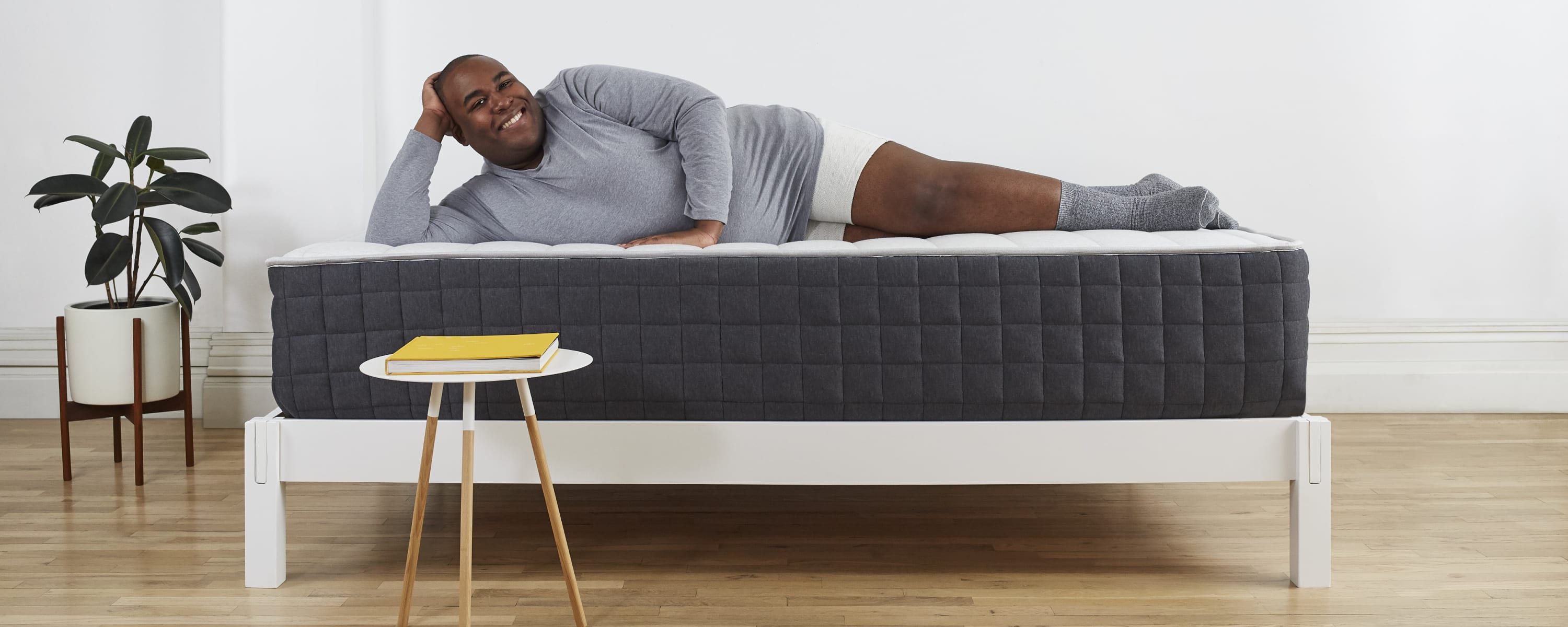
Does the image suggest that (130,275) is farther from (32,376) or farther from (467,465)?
(467,465)

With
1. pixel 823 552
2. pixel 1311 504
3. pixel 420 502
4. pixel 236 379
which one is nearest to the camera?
pixel 420 502

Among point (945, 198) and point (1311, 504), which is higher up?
point (945, 198)

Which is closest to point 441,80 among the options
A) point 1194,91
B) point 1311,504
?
point 1311,504

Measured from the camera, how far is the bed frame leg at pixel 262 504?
5.29ft

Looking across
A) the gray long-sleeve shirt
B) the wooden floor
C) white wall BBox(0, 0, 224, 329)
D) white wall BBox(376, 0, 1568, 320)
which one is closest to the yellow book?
the wooden floor

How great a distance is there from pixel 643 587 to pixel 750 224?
0.84 meters

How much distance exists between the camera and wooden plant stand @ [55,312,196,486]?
2.26 m

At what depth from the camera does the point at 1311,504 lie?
1.60 meters

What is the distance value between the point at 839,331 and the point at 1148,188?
0.92 meters

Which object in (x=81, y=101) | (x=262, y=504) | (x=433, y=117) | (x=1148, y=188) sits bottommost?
(x=262, y=504)

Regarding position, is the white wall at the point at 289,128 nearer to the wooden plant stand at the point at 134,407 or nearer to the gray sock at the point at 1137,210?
the wooden plant stand at the point at 134,407

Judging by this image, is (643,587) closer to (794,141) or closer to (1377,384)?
(794,141)

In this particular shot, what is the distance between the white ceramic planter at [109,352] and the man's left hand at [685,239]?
4.01 ft

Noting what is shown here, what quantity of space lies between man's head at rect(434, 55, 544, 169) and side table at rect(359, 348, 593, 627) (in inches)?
28.4
